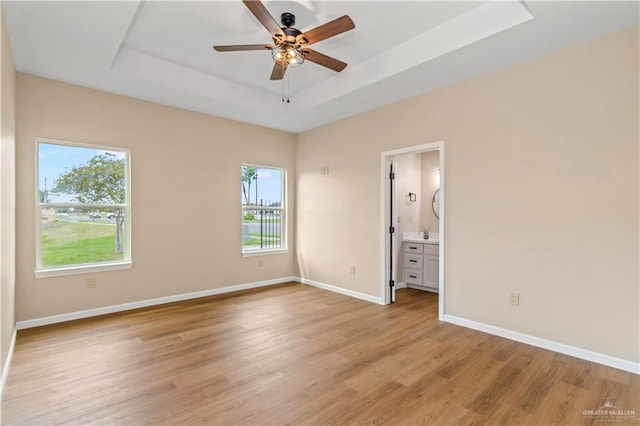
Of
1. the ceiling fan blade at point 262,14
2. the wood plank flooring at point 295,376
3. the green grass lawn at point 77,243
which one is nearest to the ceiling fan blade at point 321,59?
the ceiling fan blade at point 262,14

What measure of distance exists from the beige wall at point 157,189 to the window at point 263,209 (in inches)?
6.6

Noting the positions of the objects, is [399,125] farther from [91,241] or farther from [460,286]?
[91,241]

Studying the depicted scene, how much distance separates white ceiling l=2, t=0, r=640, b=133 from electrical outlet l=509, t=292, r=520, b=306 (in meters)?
2.36

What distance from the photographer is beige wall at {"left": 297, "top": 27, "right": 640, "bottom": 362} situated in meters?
2.71

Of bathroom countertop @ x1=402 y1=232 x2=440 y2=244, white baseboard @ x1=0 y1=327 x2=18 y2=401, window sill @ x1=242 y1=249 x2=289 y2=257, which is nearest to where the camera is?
white baseboard @ x1=0 y1=327 x2=18 y2=401

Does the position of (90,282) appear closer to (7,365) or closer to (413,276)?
(7,365)

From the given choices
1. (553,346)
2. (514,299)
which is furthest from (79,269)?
(553,346)

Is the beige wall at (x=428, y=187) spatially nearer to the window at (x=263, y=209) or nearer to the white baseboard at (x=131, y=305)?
the window at (x=263, y=209)

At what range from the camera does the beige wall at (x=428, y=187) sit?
598cm

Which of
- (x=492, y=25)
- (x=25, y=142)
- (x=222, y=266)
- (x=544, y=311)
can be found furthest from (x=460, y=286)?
(x=25, y=142)

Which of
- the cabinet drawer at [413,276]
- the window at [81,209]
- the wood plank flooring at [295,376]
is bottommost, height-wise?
the wood plank flooring at [295,376]

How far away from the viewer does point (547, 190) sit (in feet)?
10.2

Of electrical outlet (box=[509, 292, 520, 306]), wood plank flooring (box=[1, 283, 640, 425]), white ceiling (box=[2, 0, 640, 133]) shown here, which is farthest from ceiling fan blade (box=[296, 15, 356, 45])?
electrical outlet (box=[509, 292, 520, 306])

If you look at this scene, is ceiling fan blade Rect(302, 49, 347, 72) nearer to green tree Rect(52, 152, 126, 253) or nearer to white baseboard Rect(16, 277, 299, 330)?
green tree Rect(52, 152, 126, 253)
